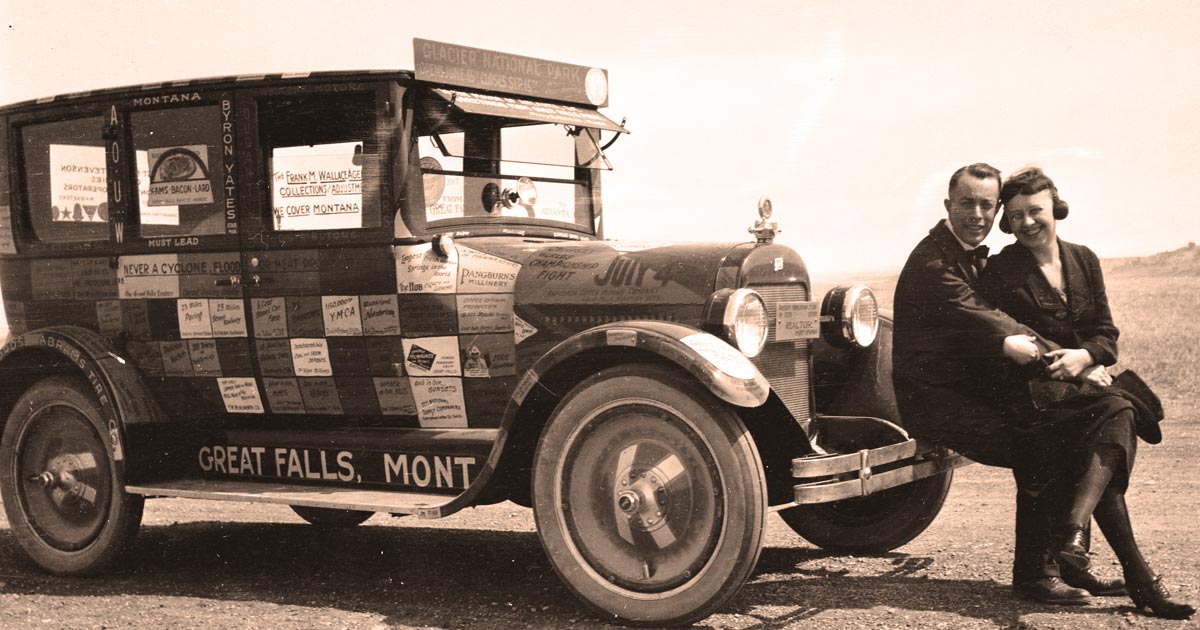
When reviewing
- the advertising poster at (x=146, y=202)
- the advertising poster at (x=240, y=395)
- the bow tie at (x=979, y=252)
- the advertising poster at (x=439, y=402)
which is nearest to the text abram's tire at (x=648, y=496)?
the advertising poster at (x=439, y=402)

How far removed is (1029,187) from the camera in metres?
4.75

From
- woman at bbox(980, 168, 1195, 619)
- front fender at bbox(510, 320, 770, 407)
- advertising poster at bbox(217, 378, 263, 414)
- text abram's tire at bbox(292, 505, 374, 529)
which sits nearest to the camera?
front fender at bbox(510, 320, 770, 407)

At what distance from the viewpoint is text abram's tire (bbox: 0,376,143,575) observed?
5.85 meters

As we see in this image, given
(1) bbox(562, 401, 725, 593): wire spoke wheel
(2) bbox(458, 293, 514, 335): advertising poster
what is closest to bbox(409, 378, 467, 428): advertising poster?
(2) bbox(458, 293, 514, 335): advertising poster

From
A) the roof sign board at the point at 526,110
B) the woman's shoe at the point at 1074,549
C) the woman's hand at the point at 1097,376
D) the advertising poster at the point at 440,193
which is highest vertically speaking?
the roof sign board at the point at 526,110

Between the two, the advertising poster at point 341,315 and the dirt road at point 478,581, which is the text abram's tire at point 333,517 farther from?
the advertising poster at point 341,315

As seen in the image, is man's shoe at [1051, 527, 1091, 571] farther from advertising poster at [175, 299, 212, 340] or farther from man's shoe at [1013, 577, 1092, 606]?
advertising poster at [175, 299, 212, 340]

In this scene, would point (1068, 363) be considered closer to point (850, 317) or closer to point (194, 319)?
point (850, 317)

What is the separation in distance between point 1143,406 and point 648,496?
6.30ft

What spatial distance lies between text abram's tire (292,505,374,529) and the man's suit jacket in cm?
353

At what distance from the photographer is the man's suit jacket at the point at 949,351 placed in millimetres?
4723

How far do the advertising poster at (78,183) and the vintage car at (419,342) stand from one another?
0.02 m

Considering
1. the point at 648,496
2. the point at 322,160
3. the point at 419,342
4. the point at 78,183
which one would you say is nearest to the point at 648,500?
the point at 648,496

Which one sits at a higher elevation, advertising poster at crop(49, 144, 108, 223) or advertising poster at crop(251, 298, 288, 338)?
advertising poster at crop(49, 144, 108, 223)
